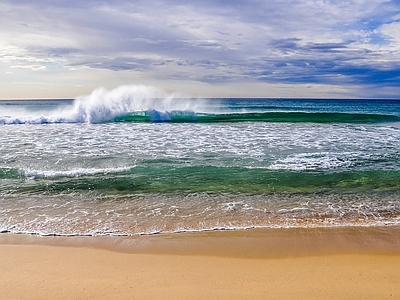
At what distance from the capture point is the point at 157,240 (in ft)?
19.4

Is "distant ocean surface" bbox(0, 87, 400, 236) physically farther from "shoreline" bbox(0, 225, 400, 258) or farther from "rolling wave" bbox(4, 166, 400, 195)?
"shoreline" bbox(0, 225, 400, 258)

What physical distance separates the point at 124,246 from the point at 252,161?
6702 millimetres

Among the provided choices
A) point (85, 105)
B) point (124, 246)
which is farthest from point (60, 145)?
point (85, 105)

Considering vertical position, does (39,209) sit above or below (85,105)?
below

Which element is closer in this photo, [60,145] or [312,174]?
[312,174]

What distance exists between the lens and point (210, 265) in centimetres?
502

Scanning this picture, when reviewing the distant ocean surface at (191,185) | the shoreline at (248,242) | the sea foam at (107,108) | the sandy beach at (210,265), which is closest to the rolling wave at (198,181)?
the distant ocean surface at (191,185)

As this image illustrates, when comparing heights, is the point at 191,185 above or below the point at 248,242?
above

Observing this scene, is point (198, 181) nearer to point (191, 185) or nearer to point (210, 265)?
point (191, 185)

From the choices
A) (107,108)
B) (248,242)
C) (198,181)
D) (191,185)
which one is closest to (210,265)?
(248,242)

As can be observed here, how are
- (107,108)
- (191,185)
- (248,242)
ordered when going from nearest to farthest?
1. (248,242)
2. (191,185)
3. (107,108)

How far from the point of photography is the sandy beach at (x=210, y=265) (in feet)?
14.1

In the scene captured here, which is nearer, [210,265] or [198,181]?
[210,265]

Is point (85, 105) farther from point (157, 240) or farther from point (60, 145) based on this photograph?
point (157, 240)
